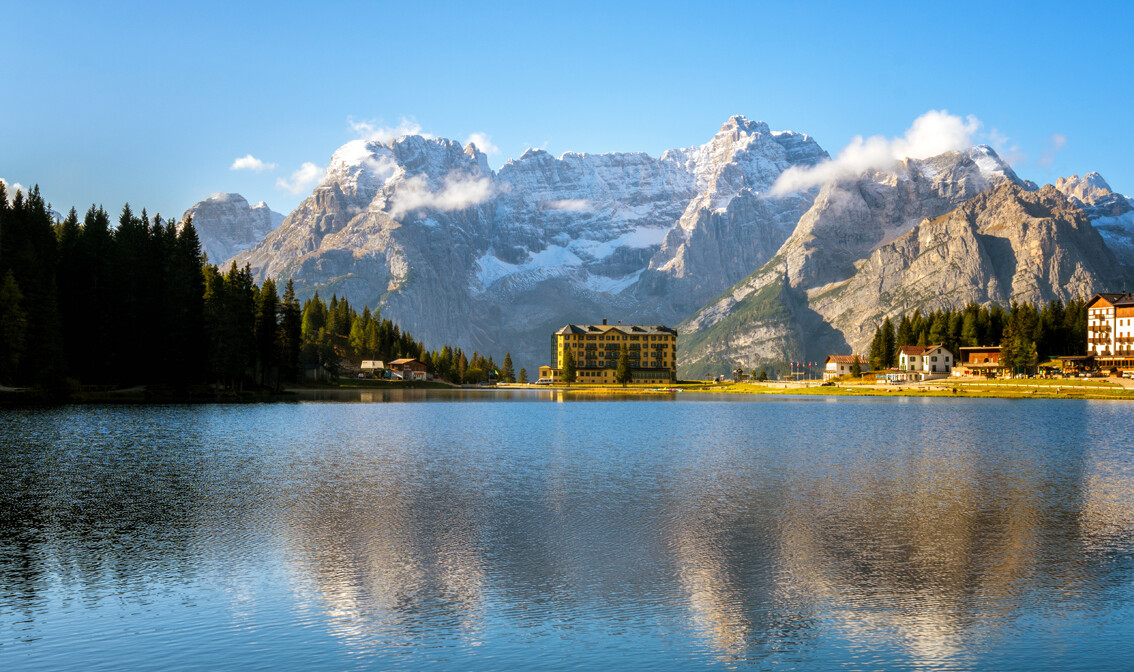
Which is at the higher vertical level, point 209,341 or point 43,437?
point 209,341

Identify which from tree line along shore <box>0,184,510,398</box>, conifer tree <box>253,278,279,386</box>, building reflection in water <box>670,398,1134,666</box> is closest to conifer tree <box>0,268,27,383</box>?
tree line along shore <box>0,184,510,398</box>

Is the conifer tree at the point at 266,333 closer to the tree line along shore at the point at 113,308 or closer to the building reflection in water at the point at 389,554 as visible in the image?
the tree line along shore at the point at 113,308

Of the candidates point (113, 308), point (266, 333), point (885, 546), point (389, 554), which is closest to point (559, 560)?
point (389, 554)

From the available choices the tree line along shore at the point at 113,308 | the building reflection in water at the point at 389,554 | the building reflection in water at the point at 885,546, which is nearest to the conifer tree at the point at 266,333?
the tree line along shore at the point at 113,308

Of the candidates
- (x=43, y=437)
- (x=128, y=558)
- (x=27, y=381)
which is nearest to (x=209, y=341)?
(x=27, y=381)

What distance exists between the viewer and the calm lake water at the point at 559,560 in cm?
2145

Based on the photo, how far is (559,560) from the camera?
3061cm

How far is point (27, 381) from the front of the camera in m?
120

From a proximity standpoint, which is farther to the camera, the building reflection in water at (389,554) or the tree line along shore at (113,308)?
the tree line along shore at (113,308)

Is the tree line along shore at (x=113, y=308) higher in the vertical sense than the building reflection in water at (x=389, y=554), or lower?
higher

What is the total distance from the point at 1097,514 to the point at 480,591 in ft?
104

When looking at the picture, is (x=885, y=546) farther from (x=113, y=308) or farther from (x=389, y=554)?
(x=113, y=308)

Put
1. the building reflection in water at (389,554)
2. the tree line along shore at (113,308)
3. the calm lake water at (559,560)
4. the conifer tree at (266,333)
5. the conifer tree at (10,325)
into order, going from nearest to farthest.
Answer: the calm lake water at (559,560) → the building reflection in water at (389,554) → the conifer tree at (10,325) → the tree line along shore at (113,308) → the conifer tree at (266,333)

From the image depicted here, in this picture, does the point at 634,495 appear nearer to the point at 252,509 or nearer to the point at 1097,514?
the point at 252,509
